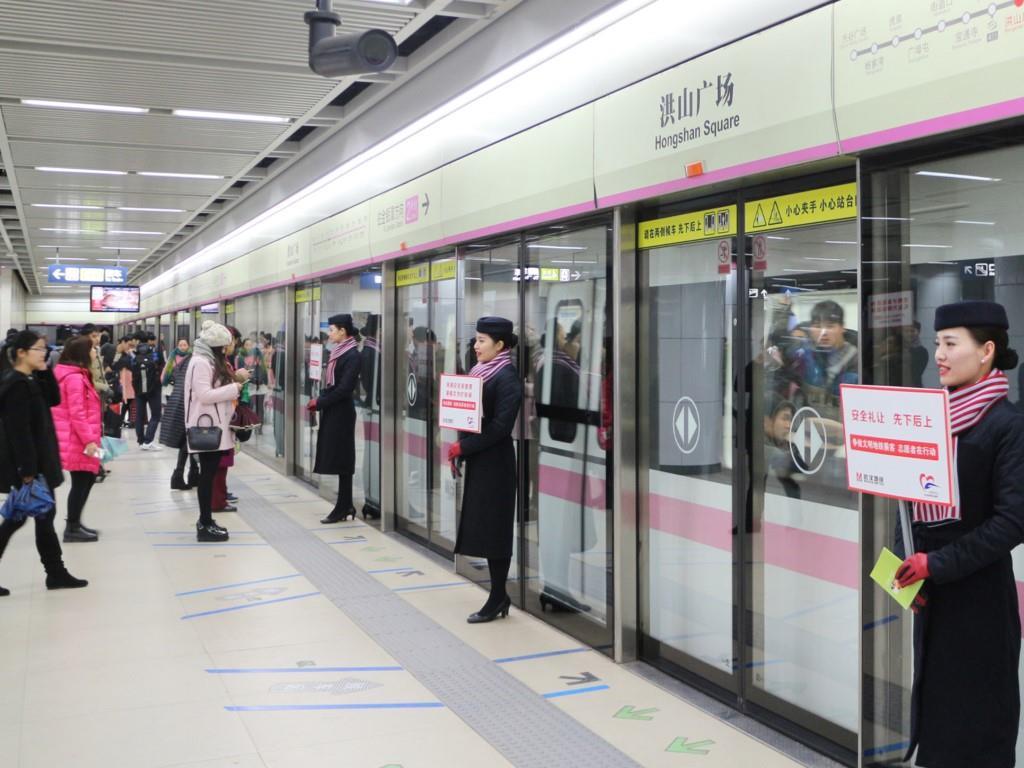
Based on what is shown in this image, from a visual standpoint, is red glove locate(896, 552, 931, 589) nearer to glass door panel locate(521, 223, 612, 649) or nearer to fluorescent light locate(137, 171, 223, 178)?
glass door panel locate(521, 223, 612, 649)

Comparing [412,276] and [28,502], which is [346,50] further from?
[412,276]

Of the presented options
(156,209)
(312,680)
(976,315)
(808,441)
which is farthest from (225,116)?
(156,209)

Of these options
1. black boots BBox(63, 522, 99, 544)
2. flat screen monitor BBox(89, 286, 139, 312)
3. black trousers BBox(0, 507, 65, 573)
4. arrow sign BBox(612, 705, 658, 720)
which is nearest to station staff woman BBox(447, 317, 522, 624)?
arrow sign BBox(612, 705, 658, 720)

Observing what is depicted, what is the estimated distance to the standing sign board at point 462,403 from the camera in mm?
5199

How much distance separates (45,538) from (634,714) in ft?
12.2

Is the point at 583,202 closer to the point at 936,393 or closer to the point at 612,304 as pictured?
the point at 612,304

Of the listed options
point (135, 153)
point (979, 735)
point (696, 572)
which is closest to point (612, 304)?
point (696, 572)

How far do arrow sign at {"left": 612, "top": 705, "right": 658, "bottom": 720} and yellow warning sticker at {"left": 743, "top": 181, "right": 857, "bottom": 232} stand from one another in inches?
78.5

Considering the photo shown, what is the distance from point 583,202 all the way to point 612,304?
0.52 meters

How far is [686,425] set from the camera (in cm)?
435

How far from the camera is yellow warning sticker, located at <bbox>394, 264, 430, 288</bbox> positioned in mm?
7367

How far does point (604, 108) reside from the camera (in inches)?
179

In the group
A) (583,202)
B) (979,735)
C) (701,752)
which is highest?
(583,202)

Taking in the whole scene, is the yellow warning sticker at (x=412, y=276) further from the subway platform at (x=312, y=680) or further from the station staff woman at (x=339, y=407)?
the subway platform at (x=312, y=680)
